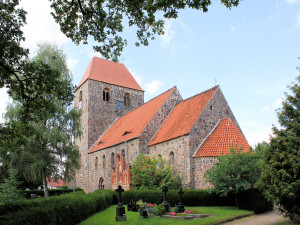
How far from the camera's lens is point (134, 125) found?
27281mm

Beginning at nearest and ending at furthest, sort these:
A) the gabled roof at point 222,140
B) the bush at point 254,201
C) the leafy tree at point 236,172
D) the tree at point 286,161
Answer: the tree at point 286,161 < the bush at point 254,201 < the leafy tree at point 236,172 < the gabled roof at point 222,140

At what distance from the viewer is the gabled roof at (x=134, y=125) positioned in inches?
1000

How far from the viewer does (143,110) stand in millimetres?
29297

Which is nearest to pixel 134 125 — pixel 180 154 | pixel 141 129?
pixel 141 129

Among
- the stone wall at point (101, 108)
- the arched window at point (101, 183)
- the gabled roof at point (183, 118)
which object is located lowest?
the arched window at point (101, 183)

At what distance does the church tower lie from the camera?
111 feet

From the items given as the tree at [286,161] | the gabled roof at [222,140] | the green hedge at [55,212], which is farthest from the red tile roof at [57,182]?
the tree at [286,161]

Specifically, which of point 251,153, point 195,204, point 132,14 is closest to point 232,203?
point 195,204

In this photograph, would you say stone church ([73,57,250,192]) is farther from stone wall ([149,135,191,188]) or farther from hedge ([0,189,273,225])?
hedge ([0,189,273,225])

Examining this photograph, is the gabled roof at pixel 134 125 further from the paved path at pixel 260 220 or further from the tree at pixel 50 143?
the paved path at pixel 260 220

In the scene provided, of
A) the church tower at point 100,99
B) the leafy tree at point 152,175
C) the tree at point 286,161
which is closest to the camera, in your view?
the tree at point 286,161

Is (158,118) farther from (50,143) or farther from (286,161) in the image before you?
(286,161)

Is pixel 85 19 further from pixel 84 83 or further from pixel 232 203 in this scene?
pixel 84 83

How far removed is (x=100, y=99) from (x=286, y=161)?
27.3m
